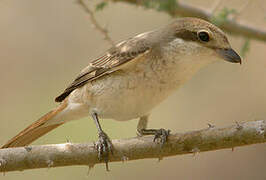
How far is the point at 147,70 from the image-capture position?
432cm

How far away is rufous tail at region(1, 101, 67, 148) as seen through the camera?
4.47m

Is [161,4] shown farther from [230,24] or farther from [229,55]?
[229,55]

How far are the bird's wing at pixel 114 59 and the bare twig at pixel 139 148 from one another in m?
0.84

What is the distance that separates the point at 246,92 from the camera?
8492 millimetres

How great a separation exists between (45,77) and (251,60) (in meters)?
3.07

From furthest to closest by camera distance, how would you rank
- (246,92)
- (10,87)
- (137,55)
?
1. (246,92)
2. (10,87)
3. (137,55)

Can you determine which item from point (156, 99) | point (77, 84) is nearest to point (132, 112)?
point (156, 99)

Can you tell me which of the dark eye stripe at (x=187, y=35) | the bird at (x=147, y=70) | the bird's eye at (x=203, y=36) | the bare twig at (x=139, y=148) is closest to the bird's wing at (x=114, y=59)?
the bird at (x=147, y=70)

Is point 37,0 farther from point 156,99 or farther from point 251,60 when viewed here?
point 156,99

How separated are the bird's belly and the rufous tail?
362mm

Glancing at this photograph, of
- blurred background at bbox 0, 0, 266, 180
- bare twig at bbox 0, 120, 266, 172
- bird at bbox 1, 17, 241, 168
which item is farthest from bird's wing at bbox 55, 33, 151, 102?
blurred background at bbox 0, 0, 266, 180

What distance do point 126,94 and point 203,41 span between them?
0.73 m

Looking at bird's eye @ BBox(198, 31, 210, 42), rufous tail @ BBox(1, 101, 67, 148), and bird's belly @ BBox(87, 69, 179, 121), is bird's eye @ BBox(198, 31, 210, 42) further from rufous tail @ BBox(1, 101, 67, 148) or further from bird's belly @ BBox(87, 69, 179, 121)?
rufous tail @ BBox(1, 101, 67, 148)

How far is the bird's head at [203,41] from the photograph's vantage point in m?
4.21
